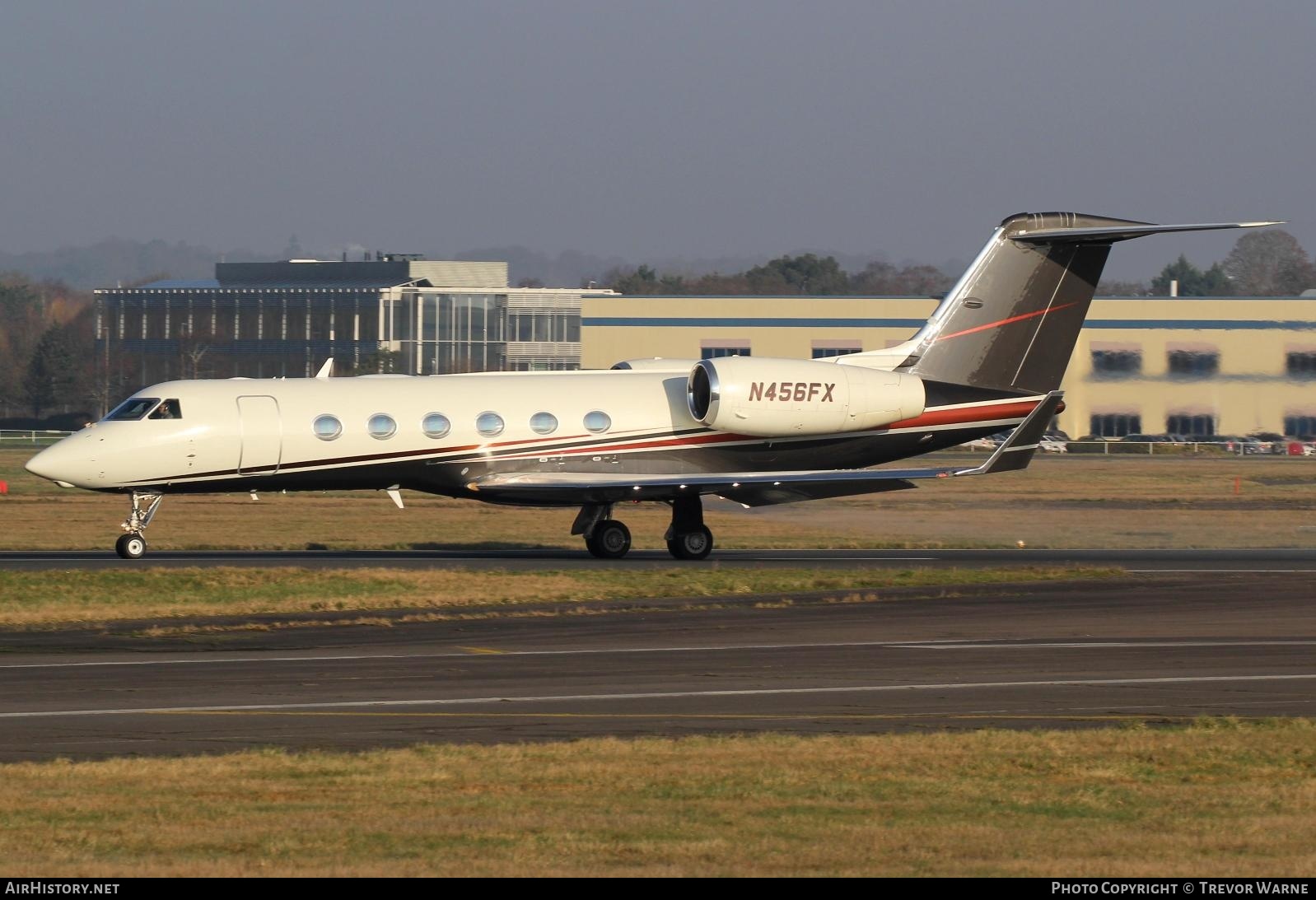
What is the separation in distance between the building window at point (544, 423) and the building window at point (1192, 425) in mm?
49932

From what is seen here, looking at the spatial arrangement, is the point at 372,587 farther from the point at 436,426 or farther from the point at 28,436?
the point at 28,436

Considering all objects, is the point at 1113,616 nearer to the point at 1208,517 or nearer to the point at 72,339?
the point at 1208,517

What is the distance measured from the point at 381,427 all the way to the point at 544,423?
279 centimetres

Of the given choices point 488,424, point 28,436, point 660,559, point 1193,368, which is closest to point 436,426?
point 488,424

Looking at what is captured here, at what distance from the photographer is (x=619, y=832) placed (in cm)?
920

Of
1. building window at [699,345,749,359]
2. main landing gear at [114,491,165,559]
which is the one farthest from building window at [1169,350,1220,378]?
main landing gear at [114,491,165,559]

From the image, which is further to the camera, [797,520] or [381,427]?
[797,520]

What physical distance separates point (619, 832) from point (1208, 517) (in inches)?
1379

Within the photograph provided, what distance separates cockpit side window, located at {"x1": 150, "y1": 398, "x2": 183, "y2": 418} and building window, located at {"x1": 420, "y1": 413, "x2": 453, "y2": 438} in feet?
13.1

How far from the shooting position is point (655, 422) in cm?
2900

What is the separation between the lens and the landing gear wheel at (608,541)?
94.8 ft

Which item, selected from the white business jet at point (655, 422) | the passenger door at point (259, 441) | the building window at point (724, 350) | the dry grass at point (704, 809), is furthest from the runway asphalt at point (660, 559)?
the building window at point (724, 350)

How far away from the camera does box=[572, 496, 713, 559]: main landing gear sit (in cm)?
2883

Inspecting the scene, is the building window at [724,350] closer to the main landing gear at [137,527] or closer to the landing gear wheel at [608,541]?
the landing gear wheel at [608,541]
